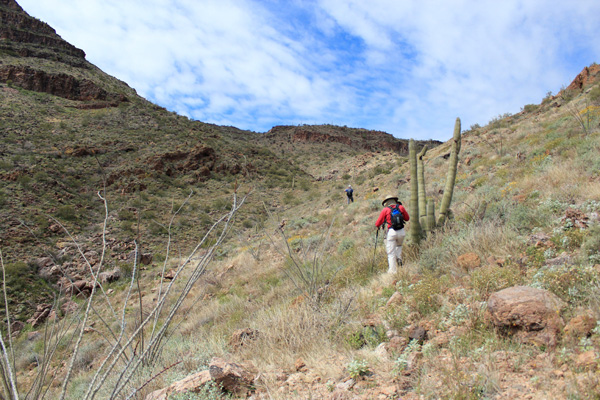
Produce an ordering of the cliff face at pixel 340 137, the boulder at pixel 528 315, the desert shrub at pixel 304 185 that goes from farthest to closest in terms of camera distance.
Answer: the cliff face at pixel 340 137 < the desert shrub at pixel 304 185 < the boulder at pixel 528 315

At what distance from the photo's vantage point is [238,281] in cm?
912

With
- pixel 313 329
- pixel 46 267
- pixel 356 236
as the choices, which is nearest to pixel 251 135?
pixel 46 267

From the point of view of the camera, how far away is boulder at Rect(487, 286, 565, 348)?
238 centimetres

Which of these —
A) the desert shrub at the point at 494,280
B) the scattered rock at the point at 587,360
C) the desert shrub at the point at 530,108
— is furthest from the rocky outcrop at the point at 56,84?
the scattered rock at the point at 587,360

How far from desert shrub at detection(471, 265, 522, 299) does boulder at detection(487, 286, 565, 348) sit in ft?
1.30

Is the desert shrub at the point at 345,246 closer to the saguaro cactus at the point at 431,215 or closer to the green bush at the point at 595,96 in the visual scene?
the saguaro cactus at the point at 431,215

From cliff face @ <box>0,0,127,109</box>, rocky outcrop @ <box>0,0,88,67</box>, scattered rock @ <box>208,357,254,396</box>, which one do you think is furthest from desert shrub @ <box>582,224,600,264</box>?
rocky outcrop @ <box>0,0,88,67</box>

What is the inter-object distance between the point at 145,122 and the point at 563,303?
3529 cm

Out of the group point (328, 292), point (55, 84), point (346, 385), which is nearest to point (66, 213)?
point (328, 292)

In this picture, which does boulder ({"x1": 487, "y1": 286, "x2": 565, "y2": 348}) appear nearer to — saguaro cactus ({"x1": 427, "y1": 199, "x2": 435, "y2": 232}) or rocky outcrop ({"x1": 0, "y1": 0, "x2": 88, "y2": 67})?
saguaro cactus ({"x1": 427, "y1": 199, "x2": 435, "y2": 232})

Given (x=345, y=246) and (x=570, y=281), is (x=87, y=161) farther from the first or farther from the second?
(x=570, y=281)

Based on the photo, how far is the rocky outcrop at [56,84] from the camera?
29828 mm

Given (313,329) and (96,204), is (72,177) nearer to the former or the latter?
(96,204)

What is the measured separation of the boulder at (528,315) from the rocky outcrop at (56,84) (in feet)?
129
